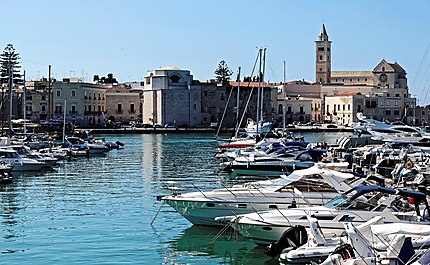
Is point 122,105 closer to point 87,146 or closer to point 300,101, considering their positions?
point 300,101

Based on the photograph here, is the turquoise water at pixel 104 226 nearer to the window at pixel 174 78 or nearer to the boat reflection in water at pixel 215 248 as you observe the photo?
the boat reflection in water at pixel 215 248

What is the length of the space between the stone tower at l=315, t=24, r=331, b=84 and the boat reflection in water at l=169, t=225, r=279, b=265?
145 metres

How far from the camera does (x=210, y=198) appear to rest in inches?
842

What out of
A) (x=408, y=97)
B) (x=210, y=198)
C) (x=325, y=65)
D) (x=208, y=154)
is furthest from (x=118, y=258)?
(x=325, y=65)

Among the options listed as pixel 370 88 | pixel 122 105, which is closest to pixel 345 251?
pixel 122 105

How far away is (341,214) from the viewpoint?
17469 millimetres

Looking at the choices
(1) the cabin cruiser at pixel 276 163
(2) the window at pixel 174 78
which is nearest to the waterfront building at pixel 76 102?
(2) the window at pixel 174 78

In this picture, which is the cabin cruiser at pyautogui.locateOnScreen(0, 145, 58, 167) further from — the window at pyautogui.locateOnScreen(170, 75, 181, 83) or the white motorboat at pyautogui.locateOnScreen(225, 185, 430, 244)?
the window at pyautogui.locateOnScreen(170, 75, 181, 83)

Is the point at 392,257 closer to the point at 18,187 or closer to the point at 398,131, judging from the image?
the point at 18,187

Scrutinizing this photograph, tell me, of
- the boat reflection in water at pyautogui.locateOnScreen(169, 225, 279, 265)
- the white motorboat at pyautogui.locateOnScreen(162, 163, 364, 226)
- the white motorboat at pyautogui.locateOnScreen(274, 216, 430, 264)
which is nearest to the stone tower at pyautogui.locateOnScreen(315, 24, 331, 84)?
the white motorboat at pyautogui.locateOnScreen(162, 163, 364, 226)

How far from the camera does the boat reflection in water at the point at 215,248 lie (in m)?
18.3

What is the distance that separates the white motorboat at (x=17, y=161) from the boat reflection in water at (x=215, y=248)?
2075cm

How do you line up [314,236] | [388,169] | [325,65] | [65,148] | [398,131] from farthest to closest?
[325,65] < [65,148] < [398,131] < [388,169] < [314,236]

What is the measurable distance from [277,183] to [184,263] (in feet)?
16.6
